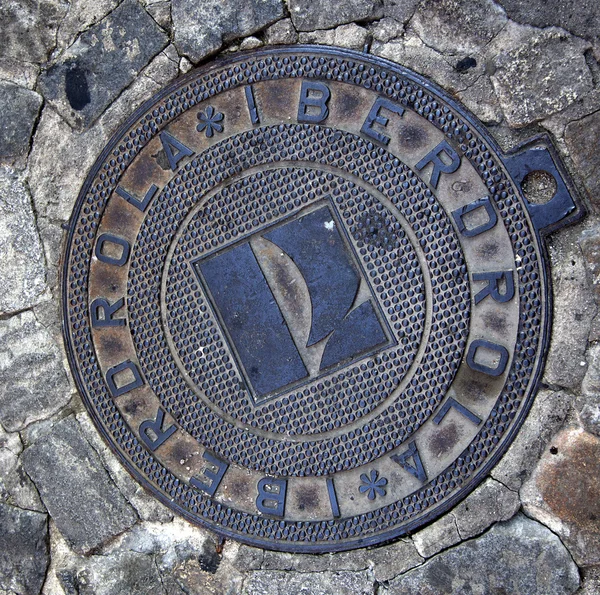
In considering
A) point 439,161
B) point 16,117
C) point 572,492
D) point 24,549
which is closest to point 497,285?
point 439,161

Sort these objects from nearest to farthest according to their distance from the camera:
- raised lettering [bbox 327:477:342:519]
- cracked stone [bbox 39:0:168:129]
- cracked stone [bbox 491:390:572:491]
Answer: cracked stone [bbox 491:390:572:491], raised lettering [bbox 327:477:342:519], cracked stone [bbox 39:0:168:129]

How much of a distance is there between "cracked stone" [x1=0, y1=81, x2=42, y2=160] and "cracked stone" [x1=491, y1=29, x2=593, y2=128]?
210 cm

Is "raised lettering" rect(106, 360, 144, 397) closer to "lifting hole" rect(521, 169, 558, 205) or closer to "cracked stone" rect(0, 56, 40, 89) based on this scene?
"cracked stone" rect(0, 56, 40, 89)

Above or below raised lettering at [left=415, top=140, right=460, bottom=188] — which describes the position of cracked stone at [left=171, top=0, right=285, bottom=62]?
above

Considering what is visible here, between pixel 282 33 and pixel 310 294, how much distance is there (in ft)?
3.83

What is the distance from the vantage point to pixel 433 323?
2725 mm

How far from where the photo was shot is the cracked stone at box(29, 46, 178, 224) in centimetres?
296

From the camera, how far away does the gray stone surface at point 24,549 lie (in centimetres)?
308

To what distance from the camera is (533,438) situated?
107 inches

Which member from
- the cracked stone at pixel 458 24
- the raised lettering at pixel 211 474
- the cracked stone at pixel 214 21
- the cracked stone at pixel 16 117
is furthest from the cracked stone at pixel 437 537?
the cracked stone at pixel 16 117

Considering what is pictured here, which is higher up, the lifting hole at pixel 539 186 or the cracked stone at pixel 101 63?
the cracked stone at pixel 101 63

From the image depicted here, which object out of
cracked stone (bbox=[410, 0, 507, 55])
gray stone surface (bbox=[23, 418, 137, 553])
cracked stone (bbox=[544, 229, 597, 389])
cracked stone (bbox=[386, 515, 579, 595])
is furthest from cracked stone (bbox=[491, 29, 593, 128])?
gray stone surface (bbox=[23, 418, 137, 553])

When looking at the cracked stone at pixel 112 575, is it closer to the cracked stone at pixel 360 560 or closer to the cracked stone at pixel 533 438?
the cracked stone at pixel 360 560

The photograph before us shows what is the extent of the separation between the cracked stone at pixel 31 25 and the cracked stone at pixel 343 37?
1179mm
